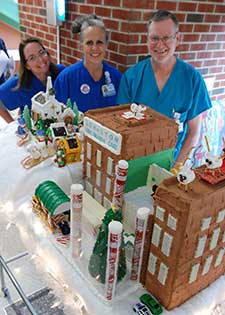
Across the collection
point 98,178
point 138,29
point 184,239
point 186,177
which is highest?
point 138,29

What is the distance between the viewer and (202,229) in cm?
69

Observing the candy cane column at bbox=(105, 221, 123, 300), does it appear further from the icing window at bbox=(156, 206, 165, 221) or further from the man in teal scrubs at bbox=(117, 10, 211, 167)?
the man in teal scrubs at bbox=(117, 10, 211, 167)

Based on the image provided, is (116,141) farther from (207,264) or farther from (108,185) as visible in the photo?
(207,264)

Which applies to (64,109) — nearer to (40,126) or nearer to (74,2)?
(40,126)

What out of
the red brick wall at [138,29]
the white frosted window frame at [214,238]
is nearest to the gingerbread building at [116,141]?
the white frosted window frame at [214,238]

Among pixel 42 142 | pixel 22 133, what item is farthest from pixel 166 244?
pixel 22 133

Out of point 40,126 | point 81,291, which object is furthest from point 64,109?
point 81,291

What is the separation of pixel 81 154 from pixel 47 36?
1566 millimetres

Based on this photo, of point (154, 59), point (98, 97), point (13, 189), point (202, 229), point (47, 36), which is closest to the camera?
point (202, 229)

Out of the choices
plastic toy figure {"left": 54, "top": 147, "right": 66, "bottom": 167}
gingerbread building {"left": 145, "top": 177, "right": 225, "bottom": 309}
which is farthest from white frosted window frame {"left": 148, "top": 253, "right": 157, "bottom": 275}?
plastic toy figure {"left": 54, "top": 147, "right": 66, "bottom": 167}

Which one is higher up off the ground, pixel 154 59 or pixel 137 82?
pixel 154 59

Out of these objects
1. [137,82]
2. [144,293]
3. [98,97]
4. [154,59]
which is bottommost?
[144,293]

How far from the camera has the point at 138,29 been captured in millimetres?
1676

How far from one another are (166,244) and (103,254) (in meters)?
0.16
